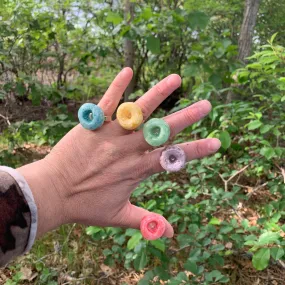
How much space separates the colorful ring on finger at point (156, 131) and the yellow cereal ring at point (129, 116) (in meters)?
0.04

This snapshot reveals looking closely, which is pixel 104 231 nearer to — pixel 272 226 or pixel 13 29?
pixel 272 226

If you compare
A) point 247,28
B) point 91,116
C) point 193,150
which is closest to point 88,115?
point 91,116

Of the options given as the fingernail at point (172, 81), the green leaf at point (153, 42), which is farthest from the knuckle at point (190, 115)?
the green leaf at point (153, 42)

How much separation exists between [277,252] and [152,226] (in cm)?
62

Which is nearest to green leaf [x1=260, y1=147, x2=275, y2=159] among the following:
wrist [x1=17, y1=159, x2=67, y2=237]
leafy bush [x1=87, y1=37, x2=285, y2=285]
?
leafy bush [x1=87, y1=37, x2=285, y2=285]

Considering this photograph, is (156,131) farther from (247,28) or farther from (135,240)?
(247,28)

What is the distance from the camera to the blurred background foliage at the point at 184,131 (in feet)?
5.57

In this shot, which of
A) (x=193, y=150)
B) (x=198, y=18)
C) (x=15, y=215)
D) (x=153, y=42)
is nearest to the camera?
(x=15, y=215)

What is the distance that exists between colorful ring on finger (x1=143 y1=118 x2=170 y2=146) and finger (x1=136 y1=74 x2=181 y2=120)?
0.31 ft

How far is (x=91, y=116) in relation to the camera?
1084 millimetres

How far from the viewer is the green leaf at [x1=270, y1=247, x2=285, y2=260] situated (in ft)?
4.45

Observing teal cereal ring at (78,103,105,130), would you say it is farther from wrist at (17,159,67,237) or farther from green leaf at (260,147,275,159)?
green leaf at (260,147,275,159)

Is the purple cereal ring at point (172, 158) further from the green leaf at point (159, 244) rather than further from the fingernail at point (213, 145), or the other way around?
the green leaf at point (159, 244)

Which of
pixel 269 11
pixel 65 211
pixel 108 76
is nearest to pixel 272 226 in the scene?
pixel 65 211
